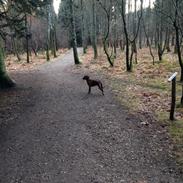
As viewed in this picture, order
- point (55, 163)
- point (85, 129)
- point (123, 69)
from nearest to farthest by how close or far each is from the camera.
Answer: point (55, 163), point (85, 129), point (123, 69)

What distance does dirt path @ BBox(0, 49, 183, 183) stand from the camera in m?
5.94

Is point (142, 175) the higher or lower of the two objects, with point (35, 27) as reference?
lower

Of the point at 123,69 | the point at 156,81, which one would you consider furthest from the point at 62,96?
the point at 123,69

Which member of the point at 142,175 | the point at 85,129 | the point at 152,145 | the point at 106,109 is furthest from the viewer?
the point at 106,109

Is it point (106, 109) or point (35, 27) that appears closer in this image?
point (106, 109)

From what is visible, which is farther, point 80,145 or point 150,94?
point 150,94

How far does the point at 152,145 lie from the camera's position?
7320 millimetres

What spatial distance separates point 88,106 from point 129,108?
149 centimetres

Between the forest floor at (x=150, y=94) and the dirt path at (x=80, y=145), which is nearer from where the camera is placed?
the dirt path at (x=80, y=145)

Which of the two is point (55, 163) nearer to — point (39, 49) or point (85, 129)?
point (85, 129)

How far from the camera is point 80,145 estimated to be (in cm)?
724

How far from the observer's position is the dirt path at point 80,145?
19.5 feet

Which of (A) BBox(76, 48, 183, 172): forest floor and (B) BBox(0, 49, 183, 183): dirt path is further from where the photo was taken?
(A) BBox(76, 48, 183, 172): forest floor

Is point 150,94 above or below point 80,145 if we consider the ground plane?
above
